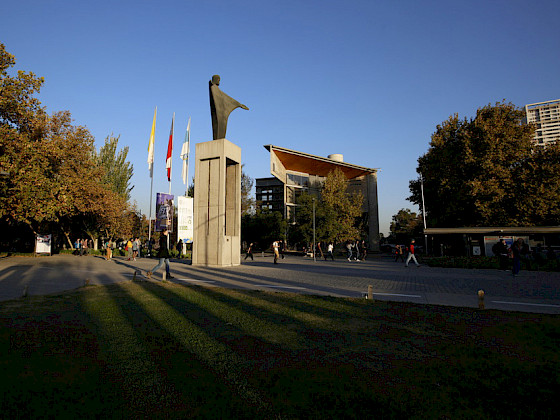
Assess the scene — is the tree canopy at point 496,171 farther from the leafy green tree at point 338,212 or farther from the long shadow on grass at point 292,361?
the long shadow on grass at point 292,361

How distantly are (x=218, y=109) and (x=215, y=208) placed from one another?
5979 mm

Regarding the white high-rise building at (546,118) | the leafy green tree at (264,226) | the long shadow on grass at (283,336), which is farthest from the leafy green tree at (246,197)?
the white high-rise building at (546,118)

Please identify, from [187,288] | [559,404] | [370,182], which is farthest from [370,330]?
[370,182]

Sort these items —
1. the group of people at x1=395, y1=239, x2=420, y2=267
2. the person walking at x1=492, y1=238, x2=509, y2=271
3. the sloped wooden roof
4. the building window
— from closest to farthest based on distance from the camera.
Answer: the person walking at x1=492, y1=238, x2=509, y2=271, the group of people at x1=395, y1=239, x2=420, y2=267, the sloped wooden roof, the building window

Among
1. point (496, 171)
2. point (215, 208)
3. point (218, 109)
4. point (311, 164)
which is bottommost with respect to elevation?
point (215, 208)

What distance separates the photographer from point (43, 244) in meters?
28.1

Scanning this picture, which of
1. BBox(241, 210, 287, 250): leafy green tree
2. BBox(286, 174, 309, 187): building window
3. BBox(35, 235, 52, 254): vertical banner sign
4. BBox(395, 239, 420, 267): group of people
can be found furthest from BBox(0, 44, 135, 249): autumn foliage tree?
BBox(286, 174, 309, 187): building window

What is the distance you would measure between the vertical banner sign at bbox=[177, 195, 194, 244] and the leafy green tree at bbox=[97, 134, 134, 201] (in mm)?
21998

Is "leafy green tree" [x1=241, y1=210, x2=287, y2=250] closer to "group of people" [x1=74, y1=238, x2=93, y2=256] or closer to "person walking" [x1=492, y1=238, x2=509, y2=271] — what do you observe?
"group of people" [x1=74, y1=238, x2=93, y2=256]

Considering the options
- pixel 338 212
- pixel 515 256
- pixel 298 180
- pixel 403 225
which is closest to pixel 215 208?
pixel 515 256

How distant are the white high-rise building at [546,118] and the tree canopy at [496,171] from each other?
3212 inches

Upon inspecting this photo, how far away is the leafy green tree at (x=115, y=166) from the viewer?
45594 millimetres

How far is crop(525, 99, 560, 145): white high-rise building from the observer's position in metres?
94.2

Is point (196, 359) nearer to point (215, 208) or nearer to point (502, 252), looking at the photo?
point (215, 208)
